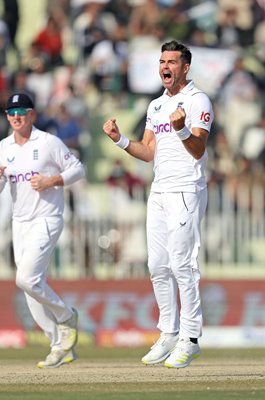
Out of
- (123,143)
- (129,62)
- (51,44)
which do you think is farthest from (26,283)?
(51,44)

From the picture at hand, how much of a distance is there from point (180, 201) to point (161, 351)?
1169mm

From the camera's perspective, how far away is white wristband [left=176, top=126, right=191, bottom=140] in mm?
8648

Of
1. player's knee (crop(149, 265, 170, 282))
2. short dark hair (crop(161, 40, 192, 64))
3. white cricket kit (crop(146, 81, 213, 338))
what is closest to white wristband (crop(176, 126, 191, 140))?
white cricket kit (crop(146, 81, 213, 338))

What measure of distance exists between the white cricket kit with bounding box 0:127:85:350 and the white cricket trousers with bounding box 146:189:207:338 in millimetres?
1360

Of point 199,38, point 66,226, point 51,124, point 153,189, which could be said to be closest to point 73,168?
point 153,189

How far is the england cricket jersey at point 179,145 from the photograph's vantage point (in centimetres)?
898

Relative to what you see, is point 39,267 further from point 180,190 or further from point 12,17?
point 12,17

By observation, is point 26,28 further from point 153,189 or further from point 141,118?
point 153,189

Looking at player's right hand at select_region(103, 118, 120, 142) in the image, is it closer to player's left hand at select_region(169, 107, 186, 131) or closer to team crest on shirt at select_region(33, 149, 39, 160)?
player's left hand at select_region(169, 107, 186, 131)

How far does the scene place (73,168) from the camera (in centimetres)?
1045

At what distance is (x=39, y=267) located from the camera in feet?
33.8

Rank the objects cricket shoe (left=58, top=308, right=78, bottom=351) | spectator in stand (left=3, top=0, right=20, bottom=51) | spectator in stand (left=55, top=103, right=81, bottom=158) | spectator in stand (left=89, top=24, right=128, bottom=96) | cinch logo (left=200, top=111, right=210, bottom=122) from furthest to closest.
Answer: spectator in stand (left=3, top=0, right=20, bottom=51) → spectator in stand (left=89, top=24, right=128, bottom=96) → spectator in stand (left=55, top=103, right=81, bottom=158) → cricket shoe (left=58, top=308, right=78, bottom=351) → cinch logo (left=200, top=111, right=210, bottom=122)

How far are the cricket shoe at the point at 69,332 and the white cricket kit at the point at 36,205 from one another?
0.22ft

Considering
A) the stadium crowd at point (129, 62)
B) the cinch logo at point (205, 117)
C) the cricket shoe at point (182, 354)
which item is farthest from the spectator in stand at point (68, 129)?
the cricket shoe at point (182, 354)
